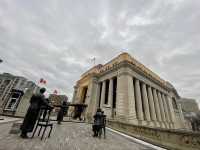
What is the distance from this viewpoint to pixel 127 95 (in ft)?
70.5

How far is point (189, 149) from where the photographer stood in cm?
503

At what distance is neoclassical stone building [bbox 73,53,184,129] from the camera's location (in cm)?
2118

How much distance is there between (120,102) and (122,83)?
4.11m

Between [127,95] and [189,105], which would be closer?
[127,95]

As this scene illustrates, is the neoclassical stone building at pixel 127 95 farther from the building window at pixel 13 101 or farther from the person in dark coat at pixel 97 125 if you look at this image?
the building window at pixel 13 101

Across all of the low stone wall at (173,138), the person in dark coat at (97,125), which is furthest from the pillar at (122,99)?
the person in dark coat at (97,125)

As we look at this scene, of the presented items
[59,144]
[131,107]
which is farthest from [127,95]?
[59,144]

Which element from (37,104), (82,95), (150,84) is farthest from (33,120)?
(82,95)

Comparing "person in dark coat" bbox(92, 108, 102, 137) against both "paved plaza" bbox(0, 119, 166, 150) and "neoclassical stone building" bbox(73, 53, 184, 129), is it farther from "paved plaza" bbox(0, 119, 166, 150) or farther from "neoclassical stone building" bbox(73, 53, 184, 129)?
"neoclassical stone building" bbox(73, 53, 184, 129)

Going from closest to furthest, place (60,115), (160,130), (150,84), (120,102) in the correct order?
(160,130) → (60,115) → (120,102) → (150,84)

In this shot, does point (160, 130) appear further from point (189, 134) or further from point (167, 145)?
point (189, 134)

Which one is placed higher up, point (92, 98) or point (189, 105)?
point (189, 105)

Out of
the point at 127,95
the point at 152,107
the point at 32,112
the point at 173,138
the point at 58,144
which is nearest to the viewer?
the point at 58,144

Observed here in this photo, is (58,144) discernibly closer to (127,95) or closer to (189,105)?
(127,95)
